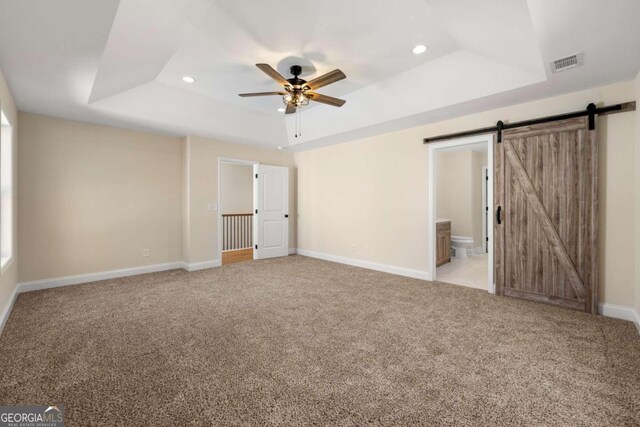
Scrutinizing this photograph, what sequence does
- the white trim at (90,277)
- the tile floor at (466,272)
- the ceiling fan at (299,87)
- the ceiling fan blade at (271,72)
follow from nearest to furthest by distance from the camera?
the ceiling fan blade at (271,72) < the ceiling fan at (299,87) < the white trim at (90,277) < the tile floor at (466,272)

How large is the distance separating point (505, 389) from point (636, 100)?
329 cm

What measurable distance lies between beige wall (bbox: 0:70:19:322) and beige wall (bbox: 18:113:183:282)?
192 millimetres

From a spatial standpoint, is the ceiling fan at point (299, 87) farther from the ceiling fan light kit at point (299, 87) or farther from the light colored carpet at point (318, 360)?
the light colored carpet at point (318, 360)

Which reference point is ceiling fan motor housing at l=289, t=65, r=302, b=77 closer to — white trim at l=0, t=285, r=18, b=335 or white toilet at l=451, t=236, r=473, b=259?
white trim at l=0, t=285, r=18, b=335

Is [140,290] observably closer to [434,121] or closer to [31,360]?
[31,360]

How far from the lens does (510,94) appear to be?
3379 millimetres

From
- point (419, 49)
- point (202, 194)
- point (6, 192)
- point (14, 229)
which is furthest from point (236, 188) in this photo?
point (419, 49)

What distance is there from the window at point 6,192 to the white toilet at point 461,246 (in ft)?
25.1

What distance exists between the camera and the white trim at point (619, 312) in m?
2.94

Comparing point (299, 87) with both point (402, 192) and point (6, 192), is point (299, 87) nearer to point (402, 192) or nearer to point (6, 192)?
point (402, 192)

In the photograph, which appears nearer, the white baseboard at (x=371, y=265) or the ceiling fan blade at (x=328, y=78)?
the ceiling fan blade at (x=328, y=78)


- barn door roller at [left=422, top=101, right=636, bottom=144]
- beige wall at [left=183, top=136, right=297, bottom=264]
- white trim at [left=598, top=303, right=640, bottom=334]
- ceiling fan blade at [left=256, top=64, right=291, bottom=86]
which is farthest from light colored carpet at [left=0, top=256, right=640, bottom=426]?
ceiling fan blade at [left=256, top=64, right=291, bottom=86]

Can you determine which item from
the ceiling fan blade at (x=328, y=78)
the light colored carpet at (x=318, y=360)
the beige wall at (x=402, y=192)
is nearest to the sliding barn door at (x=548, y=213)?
the beige wall at (x=402, y=192)

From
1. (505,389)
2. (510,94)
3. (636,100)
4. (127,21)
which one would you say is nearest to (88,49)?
(127,21)
